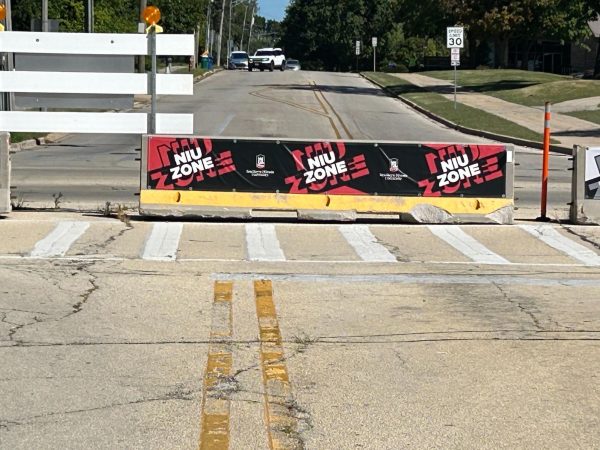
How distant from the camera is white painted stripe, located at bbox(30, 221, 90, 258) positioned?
35.6ft

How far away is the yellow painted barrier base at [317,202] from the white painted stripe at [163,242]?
437mm

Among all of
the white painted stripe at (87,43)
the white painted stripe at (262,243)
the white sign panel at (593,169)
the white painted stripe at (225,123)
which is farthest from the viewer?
the white painted stripe at (225,123)

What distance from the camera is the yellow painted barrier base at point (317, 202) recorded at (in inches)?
527

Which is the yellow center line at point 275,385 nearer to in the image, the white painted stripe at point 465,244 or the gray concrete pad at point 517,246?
the white painted stripe at point 465,244

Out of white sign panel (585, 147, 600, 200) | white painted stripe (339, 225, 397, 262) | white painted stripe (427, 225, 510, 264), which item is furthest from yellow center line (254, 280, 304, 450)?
white sign panel (585, 147, 600, 200)

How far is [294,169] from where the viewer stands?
13.5 metres

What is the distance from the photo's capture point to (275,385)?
6.34m

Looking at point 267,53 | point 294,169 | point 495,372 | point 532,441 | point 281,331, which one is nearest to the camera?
point 532,441

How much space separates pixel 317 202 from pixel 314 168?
1.57 feet

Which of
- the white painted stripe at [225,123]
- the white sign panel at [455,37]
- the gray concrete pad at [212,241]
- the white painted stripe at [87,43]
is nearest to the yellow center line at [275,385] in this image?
the gray concrete pad at [212,241]

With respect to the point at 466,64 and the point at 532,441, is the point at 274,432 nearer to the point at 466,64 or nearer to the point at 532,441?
the point at 532,441

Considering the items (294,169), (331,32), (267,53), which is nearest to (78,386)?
(294,169)

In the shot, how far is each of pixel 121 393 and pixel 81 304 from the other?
2556mm

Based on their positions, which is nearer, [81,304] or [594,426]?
[594,426]
